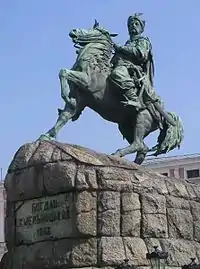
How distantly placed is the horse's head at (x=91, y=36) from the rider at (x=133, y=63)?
11.7 inches

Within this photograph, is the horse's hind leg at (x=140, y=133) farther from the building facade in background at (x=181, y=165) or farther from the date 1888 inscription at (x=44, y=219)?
the building facade in background at (x=181, y=165)

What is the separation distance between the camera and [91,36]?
46.4ft

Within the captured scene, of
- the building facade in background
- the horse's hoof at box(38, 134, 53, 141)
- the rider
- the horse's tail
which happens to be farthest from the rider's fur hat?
the building facade in background

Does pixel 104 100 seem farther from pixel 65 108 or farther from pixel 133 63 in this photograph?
pixel 133 63

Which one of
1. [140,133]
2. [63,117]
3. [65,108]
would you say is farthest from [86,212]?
[140,133]

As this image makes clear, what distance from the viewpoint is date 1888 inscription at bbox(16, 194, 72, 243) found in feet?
36.3

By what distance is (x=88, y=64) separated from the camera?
13.5 meters

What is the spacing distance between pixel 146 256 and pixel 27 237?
207cm

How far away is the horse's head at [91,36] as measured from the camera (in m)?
14.1

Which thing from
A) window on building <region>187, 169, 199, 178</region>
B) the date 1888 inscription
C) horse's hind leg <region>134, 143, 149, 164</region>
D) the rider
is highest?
Answer: window on building <region>187, 169, 199, 178</region>

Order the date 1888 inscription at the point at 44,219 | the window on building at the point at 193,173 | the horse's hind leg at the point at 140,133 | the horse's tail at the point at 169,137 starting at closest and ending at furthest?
the date 1888 inscription at the point at 44,219 < the horse's hind leg at the point at 140,133 < the horse's tail at the point at 169,137 < the window on building at the point at 193,173

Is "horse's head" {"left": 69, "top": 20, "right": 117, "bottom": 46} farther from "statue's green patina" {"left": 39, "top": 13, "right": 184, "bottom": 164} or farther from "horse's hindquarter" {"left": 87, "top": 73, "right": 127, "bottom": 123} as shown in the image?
"horse's hindquarter" {"left": 87, "top": 73, "right": 127, "bottom": 123}

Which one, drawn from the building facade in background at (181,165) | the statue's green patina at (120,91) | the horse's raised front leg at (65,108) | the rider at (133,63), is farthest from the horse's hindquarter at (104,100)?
the building facade in background at (181,165)

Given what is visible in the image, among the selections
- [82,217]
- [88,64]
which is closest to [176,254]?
[82,217]
